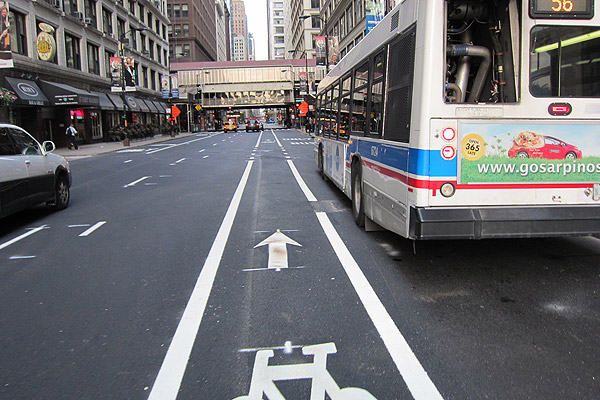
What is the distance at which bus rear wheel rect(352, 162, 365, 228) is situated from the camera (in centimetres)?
837

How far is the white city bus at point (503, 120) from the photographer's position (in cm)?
523

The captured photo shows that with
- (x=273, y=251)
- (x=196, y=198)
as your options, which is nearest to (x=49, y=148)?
(x=196, y=198)

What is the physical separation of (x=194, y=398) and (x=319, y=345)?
1146 mm

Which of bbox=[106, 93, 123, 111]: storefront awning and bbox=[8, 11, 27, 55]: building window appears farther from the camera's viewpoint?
bbox=[106, 93, 123, 111]: storefront awning

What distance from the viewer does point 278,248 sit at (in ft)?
23.8

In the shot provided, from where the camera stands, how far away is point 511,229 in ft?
17.4

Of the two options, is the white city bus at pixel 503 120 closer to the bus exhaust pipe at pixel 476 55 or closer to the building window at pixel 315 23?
the bus exhaust pipe at pixel 476 55

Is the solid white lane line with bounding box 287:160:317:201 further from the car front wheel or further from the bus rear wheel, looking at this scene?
the car front wheel

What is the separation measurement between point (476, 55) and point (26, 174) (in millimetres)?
8014

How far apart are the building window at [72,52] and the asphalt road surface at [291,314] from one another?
110 ft

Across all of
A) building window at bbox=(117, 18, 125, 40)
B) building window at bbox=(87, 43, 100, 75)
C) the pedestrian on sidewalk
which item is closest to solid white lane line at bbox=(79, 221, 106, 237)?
the pedestrian on sidewalk

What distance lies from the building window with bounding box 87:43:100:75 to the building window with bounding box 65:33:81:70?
2102 millimetres

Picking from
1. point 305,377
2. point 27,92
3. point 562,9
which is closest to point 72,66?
point 27,92

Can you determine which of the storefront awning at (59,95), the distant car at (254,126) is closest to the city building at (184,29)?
the distant car at (254,126)
